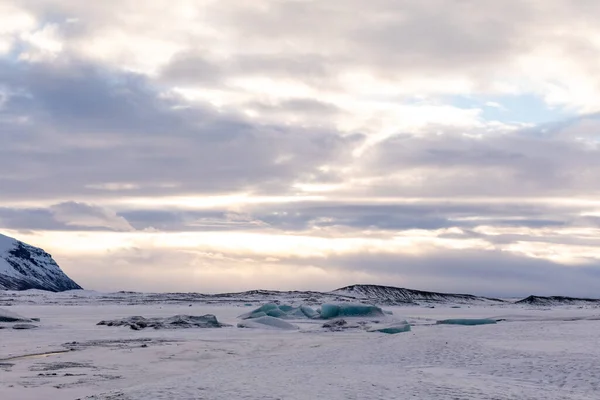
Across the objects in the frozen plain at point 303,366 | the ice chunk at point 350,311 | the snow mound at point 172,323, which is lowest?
the frozen plain at point 303,366

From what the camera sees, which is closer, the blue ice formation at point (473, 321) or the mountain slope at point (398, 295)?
the blue ice formation at point (473, 321)

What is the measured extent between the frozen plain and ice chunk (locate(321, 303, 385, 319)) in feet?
48.2

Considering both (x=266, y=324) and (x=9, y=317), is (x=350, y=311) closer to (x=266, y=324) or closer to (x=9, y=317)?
(x=266, y=324)

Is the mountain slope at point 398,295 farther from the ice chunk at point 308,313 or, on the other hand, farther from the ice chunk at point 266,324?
the ice chunk at point 266,324

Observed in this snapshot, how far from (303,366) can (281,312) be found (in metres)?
32.8

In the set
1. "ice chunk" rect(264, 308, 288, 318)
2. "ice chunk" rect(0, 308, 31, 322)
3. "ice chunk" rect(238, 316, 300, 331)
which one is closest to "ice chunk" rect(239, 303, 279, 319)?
"ice chunk" rect(264, 308, 288, 318)

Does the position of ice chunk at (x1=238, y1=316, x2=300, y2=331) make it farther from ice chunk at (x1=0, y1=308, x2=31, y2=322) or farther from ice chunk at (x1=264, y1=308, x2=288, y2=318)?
ice chunk at (x1=0, y1=308, x2=31, y2=322)

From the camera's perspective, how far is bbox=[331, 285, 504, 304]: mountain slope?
12962 centimetres

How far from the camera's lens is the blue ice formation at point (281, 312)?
52625 mm

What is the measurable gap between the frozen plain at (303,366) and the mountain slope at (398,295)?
9348 cm

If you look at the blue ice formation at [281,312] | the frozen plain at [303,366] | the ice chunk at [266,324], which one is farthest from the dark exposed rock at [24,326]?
the blue ice formation at [281,312]

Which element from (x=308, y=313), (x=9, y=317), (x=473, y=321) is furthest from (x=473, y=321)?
(x=9, y=317)

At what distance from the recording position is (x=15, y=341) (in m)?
31.9

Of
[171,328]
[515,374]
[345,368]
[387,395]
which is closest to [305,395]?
[387,395]
